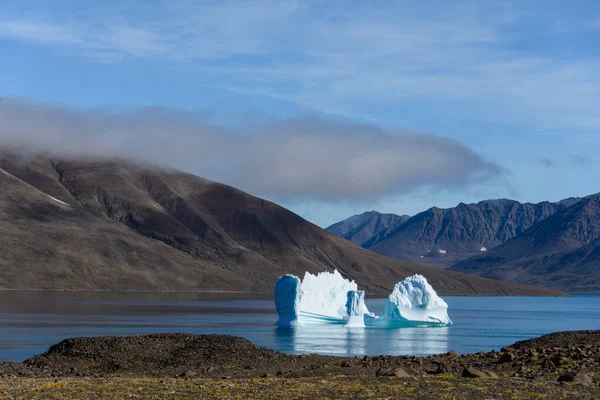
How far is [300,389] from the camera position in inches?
941

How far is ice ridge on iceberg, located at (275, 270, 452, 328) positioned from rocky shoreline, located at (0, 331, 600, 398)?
3555 centimetres

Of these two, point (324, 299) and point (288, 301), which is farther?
point (324, 299)

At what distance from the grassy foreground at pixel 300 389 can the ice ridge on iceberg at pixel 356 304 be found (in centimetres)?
5283

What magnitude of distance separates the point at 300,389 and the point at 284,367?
1099 cm

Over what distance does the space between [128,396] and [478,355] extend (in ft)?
62.6

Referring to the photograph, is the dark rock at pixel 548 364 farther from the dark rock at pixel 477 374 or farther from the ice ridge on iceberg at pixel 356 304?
the ice ridge on iceberg at pixel 356 304

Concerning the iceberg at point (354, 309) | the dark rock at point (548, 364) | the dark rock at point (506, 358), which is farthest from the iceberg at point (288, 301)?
the dark rock at point (548, 364)

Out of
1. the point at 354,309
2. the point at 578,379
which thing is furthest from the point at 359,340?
the point at 578,379

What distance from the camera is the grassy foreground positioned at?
22547 mm

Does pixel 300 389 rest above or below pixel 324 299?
below

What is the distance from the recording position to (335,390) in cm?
2381

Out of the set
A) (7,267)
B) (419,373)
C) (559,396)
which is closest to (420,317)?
(419,373)

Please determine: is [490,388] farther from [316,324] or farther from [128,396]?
[316,324]

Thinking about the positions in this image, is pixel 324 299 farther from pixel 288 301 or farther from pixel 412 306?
pixel 412 306
